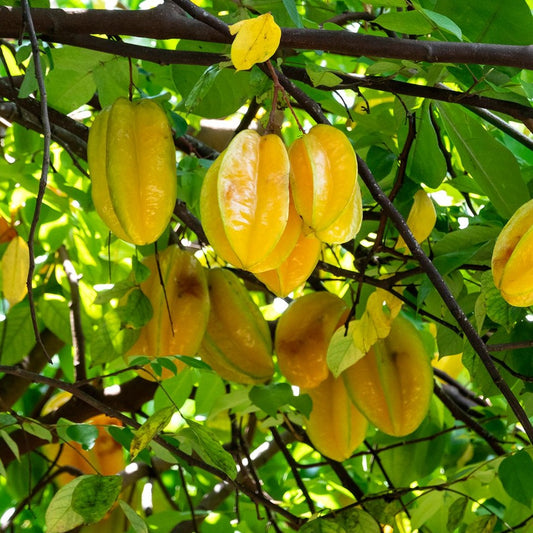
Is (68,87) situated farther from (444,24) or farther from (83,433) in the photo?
(444,24)

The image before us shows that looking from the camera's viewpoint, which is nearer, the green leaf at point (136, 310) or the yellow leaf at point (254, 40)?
the yellow leaf at point (254, 40)

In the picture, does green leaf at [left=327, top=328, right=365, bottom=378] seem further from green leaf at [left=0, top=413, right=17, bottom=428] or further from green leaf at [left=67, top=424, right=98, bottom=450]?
green leaf at [left=0, top=413, right=17, bottom=428]

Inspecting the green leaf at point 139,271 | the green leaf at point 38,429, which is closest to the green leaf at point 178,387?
the green leaf at point 139,271

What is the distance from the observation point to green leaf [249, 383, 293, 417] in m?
1.61

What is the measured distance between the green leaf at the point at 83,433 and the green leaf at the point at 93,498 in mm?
58

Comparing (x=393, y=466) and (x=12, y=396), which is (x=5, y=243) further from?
(x=393, y=466)

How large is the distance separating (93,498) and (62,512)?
7cm

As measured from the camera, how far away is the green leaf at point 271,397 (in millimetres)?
1609

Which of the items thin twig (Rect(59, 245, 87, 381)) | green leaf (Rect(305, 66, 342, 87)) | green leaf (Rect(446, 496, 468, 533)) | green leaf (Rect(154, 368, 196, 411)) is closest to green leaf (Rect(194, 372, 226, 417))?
green leaf (Rect(154, 368, 196, 411))

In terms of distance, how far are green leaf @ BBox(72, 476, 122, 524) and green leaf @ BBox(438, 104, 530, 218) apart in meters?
0.75

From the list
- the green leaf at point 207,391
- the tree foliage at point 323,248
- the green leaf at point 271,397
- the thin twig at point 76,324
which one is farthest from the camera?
the green leaf at point 207,391

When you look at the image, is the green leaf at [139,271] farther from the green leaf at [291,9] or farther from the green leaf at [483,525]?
the green leaf at [483,525]

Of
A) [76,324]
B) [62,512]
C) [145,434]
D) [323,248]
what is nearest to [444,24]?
[145,434]

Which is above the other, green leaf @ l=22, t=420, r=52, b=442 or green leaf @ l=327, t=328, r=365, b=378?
green leaf @ l=327, t=328, r=365, b=378
